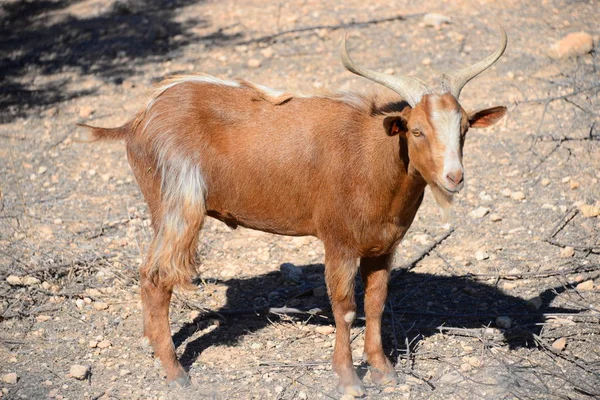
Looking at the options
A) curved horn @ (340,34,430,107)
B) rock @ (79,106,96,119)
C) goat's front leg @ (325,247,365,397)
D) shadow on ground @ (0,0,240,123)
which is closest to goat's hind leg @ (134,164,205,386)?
goat's front leg @ (325,247,365,397)

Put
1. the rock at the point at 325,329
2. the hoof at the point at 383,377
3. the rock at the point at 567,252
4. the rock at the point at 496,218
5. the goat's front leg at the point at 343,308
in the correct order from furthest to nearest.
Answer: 1. the rock at the point at 496,218
2. the rock at the point at 567,252
3. the rock at the point at 325,329
4. the hoof at the point at 383,377
5. the goat's front leg at the point at 343,308

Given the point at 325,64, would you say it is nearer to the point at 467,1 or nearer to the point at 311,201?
the point at 467,1

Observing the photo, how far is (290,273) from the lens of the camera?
6.77 m

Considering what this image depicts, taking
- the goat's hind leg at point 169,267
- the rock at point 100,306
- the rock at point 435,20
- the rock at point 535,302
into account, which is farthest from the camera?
the rock at point 435,20

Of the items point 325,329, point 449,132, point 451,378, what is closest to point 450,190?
point 449,132

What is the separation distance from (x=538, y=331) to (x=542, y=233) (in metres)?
1.50

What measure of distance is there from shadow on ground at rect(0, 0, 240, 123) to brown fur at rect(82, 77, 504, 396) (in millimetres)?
5460

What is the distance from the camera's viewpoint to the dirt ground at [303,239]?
216 inches

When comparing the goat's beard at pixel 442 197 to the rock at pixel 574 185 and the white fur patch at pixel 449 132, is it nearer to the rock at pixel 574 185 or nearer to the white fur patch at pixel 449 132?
the white fur patch at pixel 449 132

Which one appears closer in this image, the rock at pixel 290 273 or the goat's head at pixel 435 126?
the goat's head at pixel 435 126

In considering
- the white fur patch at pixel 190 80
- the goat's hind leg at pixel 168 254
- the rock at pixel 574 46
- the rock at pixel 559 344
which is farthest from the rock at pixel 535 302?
the rock at pixel 574 46

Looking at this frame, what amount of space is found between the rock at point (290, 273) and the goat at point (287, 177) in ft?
4.23

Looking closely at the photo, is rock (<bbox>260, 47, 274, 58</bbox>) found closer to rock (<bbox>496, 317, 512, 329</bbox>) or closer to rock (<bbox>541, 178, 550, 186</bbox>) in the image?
rock (<bbox>541, 178, 550, 186</bbox>)

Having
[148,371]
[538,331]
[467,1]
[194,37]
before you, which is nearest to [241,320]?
[148,371]
